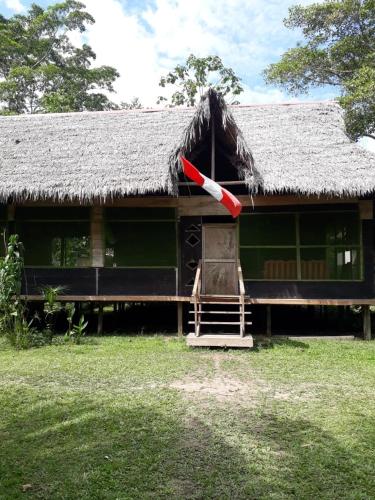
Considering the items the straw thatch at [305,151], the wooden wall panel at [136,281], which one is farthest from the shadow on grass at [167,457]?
the straw thatch at [305,151]

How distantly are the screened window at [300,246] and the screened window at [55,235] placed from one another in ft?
10.4

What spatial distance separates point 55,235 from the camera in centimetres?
907

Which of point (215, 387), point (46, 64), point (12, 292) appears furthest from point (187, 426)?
point (46, 64)

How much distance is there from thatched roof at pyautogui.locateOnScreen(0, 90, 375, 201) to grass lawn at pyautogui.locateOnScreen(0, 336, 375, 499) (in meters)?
3.09

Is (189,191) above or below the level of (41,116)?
below

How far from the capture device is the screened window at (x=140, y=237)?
8820 mm

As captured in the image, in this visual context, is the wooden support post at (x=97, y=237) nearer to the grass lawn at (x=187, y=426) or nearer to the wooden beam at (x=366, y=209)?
the grass lawn at (x=187, y=426)

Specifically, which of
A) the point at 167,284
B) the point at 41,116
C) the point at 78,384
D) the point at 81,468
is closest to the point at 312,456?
the point at 81,468

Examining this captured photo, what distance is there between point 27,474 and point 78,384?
2.11 m

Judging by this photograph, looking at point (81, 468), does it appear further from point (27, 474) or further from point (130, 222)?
point (130, 222)

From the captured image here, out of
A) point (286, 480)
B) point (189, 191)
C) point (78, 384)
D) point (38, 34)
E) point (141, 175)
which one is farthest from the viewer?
point (38, 34)

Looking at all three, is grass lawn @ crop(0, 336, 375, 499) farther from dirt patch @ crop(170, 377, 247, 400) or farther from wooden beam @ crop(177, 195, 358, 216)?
wooden beam @ crop(177, 195, 358, 216)

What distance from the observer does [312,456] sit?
343 centimetres

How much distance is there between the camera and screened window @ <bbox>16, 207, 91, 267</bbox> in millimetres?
8977
